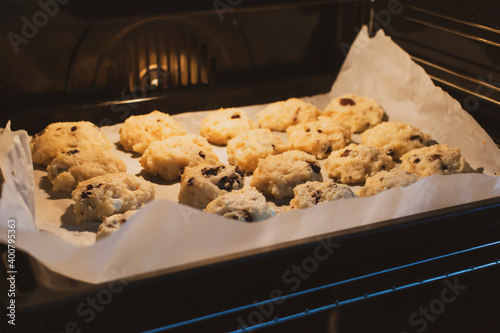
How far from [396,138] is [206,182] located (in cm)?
78

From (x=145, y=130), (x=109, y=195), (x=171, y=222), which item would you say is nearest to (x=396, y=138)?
(x=145, y=130)

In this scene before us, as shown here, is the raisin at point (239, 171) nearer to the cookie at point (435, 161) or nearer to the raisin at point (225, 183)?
the raisin at point (225, 183)

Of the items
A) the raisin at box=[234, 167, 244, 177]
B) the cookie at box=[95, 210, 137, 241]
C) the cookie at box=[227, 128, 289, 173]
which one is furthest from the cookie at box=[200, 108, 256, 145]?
the cookie at box=[95, 210, 137, 241]

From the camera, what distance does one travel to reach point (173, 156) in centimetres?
200

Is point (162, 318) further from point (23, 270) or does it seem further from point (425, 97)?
point (425, 97)

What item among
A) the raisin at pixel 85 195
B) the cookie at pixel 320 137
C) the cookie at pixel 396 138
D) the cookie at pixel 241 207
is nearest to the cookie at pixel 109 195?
the raisin at pixel 85 195

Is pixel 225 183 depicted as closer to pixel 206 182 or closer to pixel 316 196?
pixel 206 182

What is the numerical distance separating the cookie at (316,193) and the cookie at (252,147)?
1.04 ft

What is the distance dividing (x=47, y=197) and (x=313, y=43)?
1320 millimetres

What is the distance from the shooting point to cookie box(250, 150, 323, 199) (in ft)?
6.29

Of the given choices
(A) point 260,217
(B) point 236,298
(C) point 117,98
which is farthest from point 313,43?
(B) point 236,298

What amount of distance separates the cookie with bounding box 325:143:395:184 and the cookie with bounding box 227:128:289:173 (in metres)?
0.21

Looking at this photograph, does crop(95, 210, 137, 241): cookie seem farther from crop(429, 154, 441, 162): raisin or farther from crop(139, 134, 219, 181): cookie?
crop(429, 154, 441, 162): raisin

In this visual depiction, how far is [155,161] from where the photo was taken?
2.01 metres
